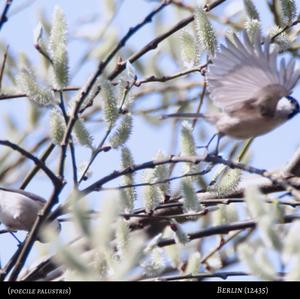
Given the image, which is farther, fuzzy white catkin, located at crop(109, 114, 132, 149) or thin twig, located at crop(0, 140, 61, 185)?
fuzzy white catkin, located at crop(109, 114, 132, 149)

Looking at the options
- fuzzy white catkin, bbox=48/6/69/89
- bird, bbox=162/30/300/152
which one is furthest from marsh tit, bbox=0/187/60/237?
fuzzy white catkin, bbox=48/6/69/89

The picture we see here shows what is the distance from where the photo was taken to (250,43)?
2525 mm

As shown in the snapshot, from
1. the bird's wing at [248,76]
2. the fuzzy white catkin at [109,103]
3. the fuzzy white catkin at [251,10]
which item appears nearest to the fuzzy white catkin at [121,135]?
the fuzzy white catkin at [109,103]

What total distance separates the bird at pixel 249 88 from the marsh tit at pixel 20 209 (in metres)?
1.03

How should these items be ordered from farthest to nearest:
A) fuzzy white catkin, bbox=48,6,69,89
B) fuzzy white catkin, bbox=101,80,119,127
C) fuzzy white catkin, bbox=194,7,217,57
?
fuzzy white catkin, bbox=194,7,217,57 < fuzzy white catkin, bbox=101,80,119,127 < fuzzy white catkin, bbox=48,6,69,89

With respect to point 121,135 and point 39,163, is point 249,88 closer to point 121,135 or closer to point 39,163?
point 121,135

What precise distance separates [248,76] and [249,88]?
0.45ft

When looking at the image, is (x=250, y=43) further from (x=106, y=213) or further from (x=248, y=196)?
(x=106, y=213)

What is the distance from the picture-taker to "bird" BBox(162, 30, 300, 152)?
8.34ft

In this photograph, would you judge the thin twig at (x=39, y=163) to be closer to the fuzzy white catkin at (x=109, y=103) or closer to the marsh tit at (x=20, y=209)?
the fuzzy white catkin at (x=109, y=103)

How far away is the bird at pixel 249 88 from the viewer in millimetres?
2541

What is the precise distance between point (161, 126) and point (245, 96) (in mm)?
998

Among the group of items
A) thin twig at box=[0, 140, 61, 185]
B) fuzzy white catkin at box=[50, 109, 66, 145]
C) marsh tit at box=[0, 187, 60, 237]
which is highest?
fuzzy white catkin at box=[50, 109, 66, 145]

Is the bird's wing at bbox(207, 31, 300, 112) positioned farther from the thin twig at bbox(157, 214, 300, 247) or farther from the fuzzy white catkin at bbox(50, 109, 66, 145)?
the fuzzy white catkin at bbox(50, 109, 66, 145)
